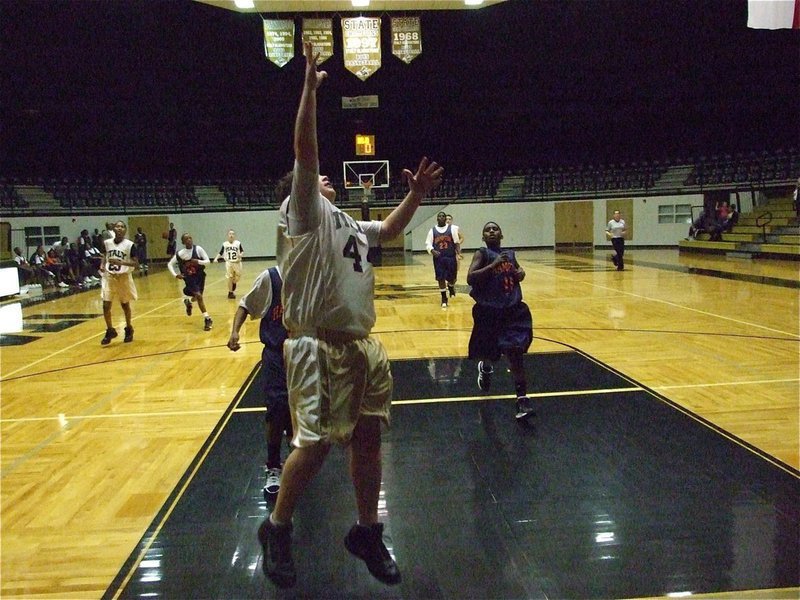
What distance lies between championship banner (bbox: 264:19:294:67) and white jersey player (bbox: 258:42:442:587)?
1266 cm

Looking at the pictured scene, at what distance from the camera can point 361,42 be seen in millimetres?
13562

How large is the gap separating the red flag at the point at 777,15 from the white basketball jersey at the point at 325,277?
6.29 m

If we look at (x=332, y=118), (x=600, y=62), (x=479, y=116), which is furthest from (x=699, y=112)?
(x=332, y=118)

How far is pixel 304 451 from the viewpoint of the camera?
246 cm

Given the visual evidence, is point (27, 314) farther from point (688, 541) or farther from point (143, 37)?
point (688, 541)

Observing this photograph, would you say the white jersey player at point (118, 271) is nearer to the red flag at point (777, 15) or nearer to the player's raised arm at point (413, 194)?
the player's raised arm at point (413, 194)

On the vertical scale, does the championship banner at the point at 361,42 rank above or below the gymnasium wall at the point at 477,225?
above

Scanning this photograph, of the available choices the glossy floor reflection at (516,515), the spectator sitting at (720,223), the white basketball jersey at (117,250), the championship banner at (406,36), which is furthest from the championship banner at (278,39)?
the spectator sitting at (720,223)

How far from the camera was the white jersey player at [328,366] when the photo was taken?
2449 millimetres

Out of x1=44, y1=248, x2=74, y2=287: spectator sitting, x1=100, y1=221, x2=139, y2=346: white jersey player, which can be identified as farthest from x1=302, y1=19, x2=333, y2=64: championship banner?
x1=44, y1=248, x2=74, y2=287: spectator sitting

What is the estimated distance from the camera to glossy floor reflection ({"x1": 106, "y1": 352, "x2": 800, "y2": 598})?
2662 millimetres

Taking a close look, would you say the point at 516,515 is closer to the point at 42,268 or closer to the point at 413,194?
the point at 413,194

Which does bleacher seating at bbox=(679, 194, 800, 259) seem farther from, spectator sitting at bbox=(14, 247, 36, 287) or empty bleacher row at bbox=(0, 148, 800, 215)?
spectator sitting at bbox=(14, 247, 36, 287)

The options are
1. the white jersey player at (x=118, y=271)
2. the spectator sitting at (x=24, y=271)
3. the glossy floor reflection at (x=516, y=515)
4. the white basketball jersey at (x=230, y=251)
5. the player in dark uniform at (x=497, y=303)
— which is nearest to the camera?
the glossy floor reflection at (x=516, y=515)
